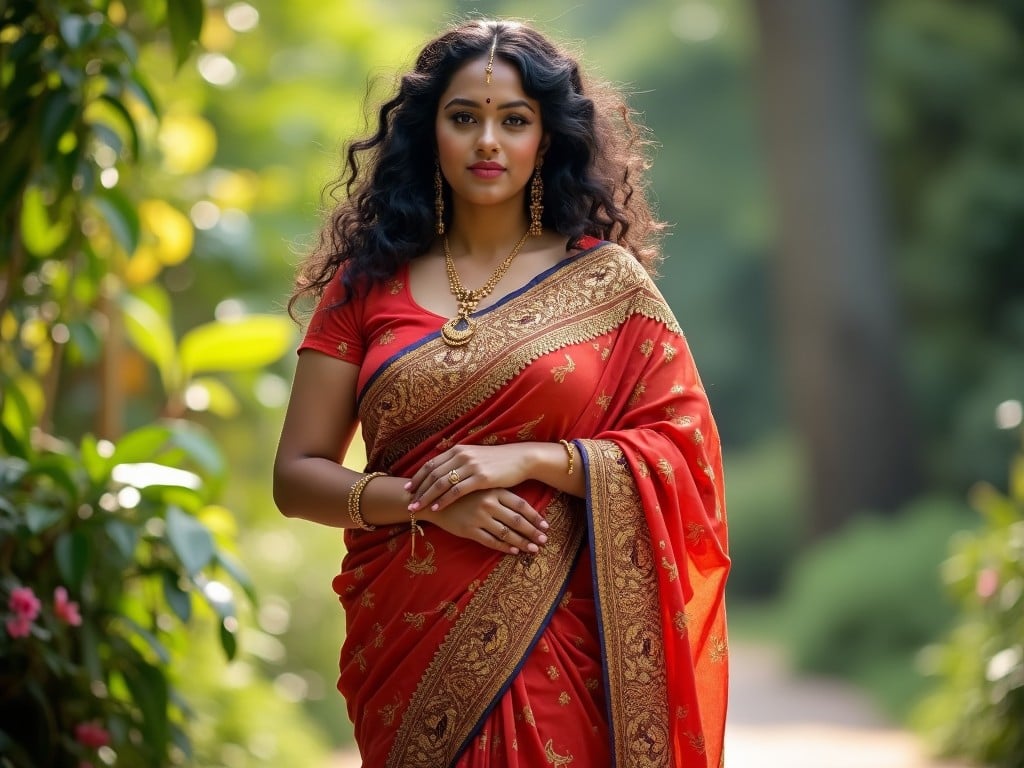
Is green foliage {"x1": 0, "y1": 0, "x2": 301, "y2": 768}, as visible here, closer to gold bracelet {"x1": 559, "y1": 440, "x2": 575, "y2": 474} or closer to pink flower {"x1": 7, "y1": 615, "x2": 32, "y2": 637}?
pink flower {"x1": 7, "y1": 615, "x2": 32, "y2": 637}

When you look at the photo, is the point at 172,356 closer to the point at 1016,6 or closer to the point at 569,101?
the point at 569,101

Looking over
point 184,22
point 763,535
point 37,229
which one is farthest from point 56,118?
point 763,535

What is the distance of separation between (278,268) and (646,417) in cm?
322

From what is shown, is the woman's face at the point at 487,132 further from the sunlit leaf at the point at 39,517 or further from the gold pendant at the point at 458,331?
the sunlit leaf at the point at 39,517

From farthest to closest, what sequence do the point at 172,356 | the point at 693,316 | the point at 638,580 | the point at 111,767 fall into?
1. the point at 693,316
2. the point at 172,356
3. the point at 111,767
4. the point at 638,580

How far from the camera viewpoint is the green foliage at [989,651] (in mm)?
4574

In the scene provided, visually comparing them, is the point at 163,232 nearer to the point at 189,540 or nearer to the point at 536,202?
the point at 189,540

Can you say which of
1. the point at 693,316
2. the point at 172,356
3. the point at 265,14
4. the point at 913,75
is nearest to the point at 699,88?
the point at 693,316

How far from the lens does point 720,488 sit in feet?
8.80

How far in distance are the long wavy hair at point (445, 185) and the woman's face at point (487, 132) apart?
0.03 m

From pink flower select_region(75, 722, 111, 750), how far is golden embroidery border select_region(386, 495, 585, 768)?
90cm

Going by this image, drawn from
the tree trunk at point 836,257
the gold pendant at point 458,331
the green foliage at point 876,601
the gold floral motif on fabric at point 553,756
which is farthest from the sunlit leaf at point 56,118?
the tree trunk at point 836,257

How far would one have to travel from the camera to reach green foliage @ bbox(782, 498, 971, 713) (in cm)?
859

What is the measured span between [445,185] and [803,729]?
5.18 metres
